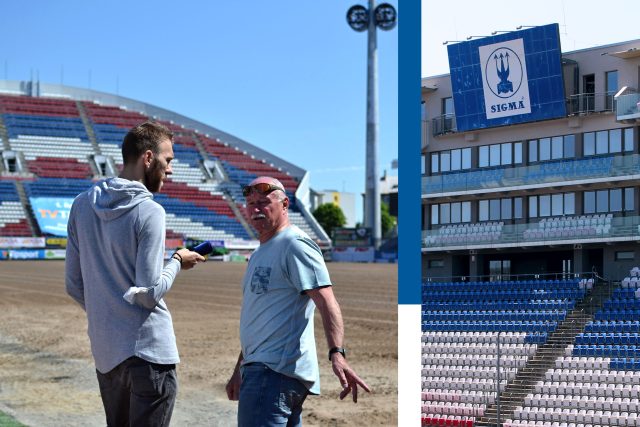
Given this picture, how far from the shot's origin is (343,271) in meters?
37.4

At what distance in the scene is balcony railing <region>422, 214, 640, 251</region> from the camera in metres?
4.59

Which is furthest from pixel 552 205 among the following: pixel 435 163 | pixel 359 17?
pixel 359 17

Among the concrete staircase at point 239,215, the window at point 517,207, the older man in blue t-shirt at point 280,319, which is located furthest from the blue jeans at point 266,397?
the concrete staircase at point 239,215

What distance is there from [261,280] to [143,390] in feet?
1.63

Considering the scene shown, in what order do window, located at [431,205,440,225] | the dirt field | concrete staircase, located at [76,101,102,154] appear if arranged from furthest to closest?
concrete staircase, located at [76,101,102,154], the dirt field, window, located at [431,205,440,225]

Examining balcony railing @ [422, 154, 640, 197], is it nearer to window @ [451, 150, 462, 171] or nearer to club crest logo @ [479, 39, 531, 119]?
window @ [451, 150, 462, 171]

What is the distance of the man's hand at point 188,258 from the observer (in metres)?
2.98

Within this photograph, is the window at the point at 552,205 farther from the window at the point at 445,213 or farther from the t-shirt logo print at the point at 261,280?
the t-shirt logo print at the point at 261,280

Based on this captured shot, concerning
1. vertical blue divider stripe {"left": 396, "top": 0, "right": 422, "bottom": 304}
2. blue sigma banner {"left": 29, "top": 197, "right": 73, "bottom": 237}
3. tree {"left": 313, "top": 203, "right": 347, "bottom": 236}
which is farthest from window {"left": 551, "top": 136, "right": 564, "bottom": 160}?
tree {"left": 313, "top": 203, "right": 347, "bottom": 236}

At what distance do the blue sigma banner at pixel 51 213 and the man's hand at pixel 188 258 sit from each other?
145ft

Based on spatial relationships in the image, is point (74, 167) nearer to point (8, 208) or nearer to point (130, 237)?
point (8, 208)

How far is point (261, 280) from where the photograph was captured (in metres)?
2.93

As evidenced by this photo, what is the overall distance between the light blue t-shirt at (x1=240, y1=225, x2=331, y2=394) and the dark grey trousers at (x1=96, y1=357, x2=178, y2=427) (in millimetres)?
293

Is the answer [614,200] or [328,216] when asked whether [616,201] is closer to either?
[614,200]
